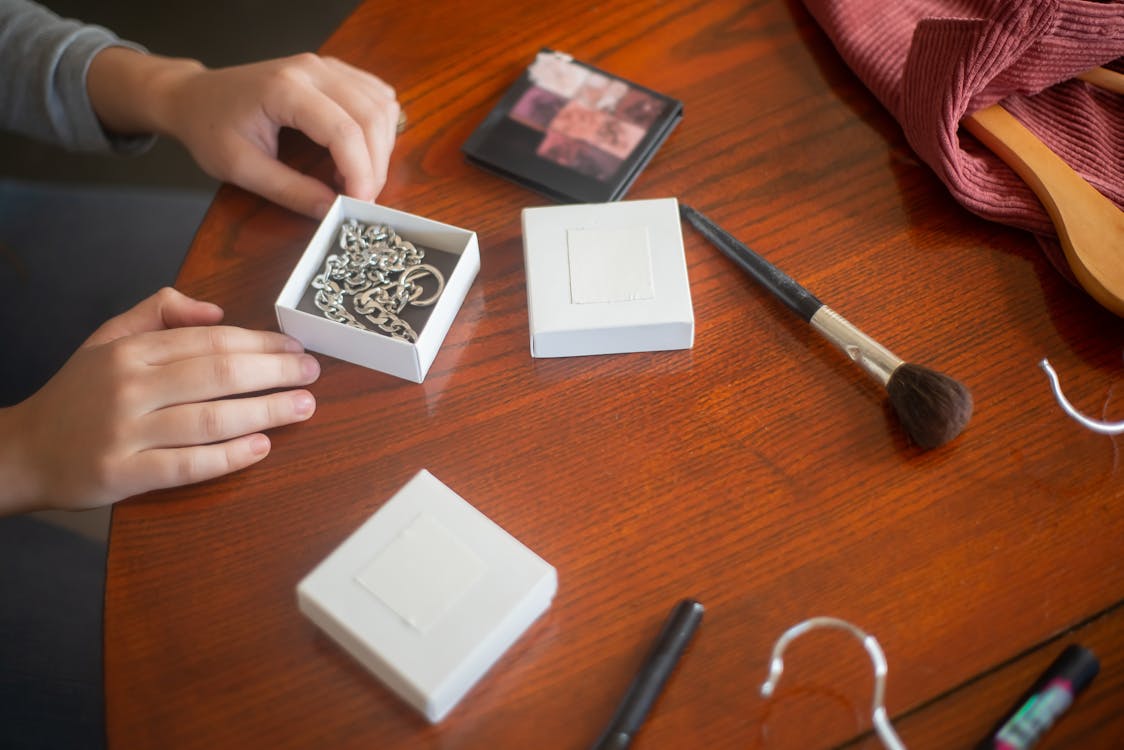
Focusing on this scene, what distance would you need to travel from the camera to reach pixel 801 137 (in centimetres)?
79

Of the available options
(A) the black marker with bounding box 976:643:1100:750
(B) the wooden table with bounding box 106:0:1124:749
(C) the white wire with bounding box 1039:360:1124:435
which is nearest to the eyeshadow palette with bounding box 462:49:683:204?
(B) the wooden table with bounding box 106:0:1124:749

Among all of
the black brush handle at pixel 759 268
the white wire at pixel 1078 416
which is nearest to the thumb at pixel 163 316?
the black brush handle at pixel 759 268

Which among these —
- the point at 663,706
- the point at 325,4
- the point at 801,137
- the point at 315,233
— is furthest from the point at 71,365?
the point at 325,4

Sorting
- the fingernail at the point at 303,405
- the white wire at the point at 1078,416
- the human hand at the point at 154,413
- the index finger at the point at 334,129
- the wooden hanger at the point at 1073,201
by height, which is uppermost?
the wooden hanger at the point at 1073,201

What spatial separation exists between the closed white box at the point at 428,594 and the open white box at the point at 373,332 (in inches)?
4.2

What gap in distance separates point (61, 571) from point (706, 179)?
2.10 feet

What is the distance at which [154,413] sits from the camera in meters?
0.65

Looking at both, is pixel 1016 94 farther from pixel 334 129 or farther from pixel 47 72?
pixel 47 72

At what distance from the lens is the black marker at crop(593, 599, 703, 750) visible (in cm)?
53

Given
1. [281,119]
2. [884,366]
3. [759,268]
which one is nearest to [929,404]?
[884,366]

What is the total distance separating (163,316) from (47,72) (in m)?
0.32

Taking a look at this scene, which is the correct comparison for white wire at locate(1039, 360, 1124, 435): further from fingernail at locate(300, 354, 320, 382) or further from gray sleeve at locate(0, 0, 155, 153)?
gray sleeve at locate(0, 0, 155, 153)

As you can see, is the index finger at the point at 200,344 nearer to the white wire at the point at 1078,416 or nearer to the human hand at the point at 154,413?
the human hand at the point at 154,413

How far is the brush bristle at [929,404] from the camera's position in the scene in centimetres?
62
